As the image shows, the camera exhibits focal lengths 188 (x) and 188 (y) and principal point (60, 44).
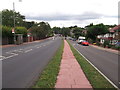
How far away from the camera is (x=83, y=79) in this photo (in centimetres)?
809

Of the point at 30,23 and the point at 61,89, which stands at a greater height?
the point at 30,23

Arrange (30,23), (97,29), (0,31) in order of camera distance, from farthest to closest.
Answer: (30,23)
(97,29)
(0,31)

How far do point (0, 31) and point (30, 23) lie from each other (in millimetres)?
110614

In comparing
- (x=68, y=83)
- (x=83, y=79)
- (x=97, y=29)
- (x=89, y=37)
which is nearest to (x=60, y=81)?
(x=68, y=83)

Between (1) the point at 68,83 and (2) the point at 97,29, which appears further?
(2) the point at 97,29

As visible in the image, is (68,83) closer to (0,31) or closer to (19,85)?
(19,85)

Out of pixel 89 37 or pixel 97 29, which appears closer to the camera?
pixel 97 29

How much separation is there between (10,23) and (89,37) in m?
34.6

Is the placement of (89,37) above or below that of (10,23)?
below

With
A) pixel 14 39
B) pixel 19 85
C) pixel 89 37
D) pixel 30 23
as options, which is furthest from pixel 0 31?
pixel 30 23

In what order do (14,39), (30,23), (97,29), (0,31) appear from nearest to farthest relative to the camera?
(0,31) < (14,39) < (97,29) < (30,23)

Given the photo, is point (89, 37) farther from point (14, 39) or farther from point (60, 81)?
point (60, 81)

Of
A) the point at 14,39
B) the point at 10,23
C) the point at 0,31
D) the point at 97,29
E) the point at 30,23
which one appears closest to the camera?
the point at 0,31

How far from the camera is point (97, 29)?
65.7 m
